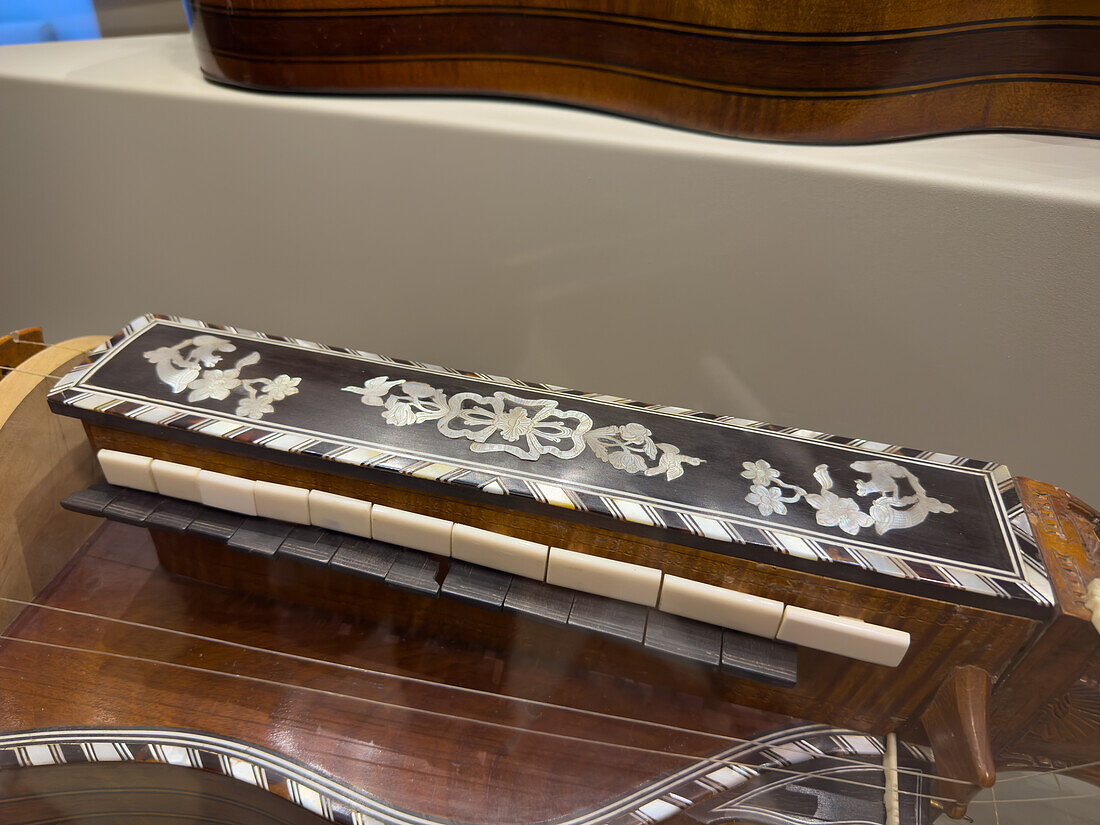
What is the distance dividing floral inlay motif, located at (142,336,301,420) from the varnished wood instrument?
1.47 feet

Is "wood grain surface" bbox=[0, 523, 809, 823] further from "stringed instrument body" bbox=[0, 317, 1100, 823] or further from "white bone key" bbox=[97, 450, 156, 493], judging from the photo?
"white bone key" bbox=[97, 450, 156, 493]

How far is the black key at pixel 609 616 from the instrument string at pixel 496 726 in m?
0.10

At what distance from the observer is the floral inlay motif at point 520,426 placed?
2.26 ft

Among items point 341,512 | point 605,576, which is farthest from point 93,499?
point 605,576

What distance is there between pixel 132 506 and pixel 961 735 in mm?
794

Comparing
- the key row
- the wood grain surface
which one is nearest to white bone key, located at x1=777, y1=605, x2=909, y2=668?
the key row

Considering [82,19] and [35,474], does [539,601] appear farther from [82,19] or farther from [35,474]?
[82,19]

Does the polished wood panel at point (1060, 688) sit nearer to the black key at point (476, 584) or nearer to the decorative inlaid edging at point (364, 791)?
the decorative inlaid edging at point (364, 791)

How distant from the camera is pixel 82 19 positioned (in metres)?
1.33

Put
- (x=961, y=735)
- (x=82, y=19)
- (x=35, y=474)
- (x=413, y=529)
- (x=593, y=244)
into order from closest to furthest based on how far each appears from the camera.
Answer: (x=961, y=735) → (x=413, y=529) → (x=35, y=474) → (x=593, y=244) → (x=82, y=19)

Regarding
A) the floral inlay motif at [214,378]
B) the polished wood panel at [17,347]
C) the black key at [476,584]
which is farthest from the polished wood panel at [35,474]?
the black key at [476,584]

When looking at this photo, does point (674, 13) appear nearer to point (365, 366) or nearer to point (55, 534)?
point (365, 366)

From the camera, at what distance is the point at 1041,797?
21.5 inches

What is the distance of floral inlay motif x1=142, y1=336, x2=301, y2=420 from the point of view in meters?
0.74
